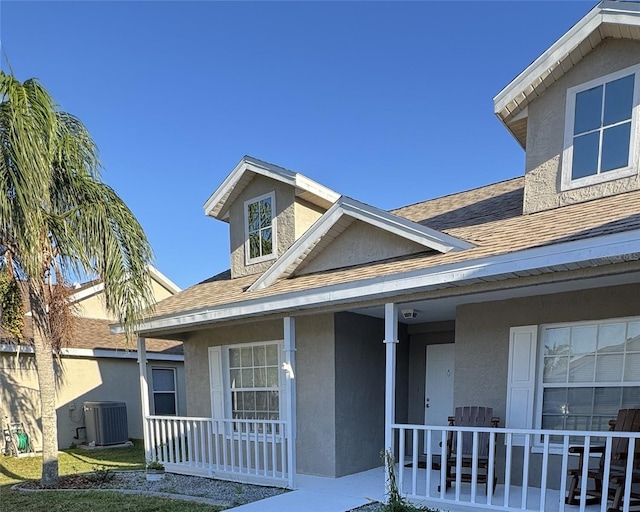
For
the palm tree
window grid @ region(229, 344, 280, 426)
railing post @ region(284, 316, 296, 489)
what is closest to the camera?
the palm tree

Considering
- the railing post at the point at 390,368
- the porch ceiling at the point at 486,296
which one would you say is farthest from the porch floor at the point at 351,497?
the porch ceiling at the point at 486,296

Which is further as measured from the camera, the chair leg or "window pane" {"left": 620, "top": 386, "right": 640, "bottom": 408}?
"window pane" {"left": 620, "top": 386, "right": 640, "bottom": 408}

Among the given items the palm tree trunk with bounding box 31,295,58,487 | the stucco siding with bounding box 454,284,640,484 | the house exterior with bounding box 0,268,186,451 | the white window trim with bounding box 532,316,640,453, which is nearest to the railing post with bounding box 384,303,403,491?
the stucco siding with bounding box 454,284,640,484

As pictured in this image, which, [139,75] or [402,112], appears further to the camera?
Answer: [402,112]

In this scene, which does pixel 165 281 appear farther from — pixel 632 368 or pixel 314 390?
pixel 632 368

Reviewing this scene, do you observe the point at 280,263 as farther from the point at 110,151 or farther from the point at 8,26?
the point at 8,26

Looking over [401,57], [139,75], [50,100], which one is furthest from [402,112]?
[50,100]

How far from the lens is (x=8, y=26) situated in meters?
5.92

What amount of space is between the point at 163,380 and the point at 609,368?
1193 centimetres

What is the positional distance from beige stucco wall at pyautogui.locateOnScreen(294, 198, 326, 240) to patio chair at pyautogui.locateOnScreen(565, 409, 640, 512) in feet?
17.8

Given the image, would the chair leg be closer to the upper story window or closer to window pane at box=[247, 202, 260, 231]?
the upper story window

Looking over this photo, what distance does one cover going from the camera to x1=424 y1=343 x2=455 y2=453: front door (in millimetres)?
7457

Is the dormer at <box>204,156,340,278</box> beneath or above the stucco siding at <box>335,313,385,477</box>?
above

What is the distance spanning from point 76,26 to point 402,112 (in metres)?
8.07
